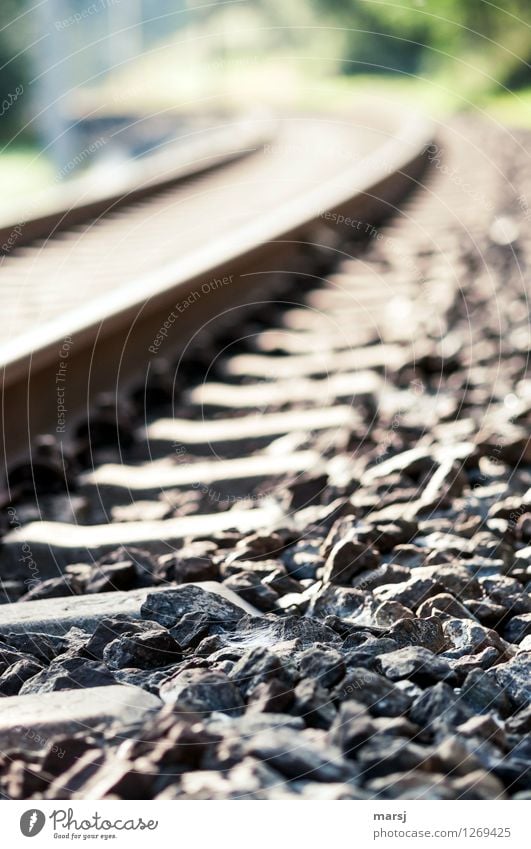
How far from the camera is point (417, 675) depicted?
177cm

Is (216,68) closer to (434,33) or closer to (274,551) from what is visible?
(434,33)

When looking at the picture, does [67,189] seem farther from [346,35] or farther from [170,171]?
[346,35]

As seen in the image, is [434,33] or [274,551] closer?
[274,551]

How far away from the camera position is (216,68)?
29.6 m

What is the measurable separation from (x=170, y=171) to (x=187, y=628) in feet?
30.0

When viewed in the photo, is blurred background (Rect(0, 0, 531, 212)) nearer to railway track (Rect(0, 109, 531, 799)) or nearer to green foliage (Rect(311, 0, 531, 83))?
green foliage (Rect(311, 0, 531, 83))

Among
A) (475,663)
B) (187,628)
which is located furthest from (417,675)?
(187,628)

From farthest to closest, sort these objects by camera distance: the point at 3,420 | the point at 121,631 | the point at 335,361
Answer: the point at 335,361
the point at 3,420
the point at 121,631
